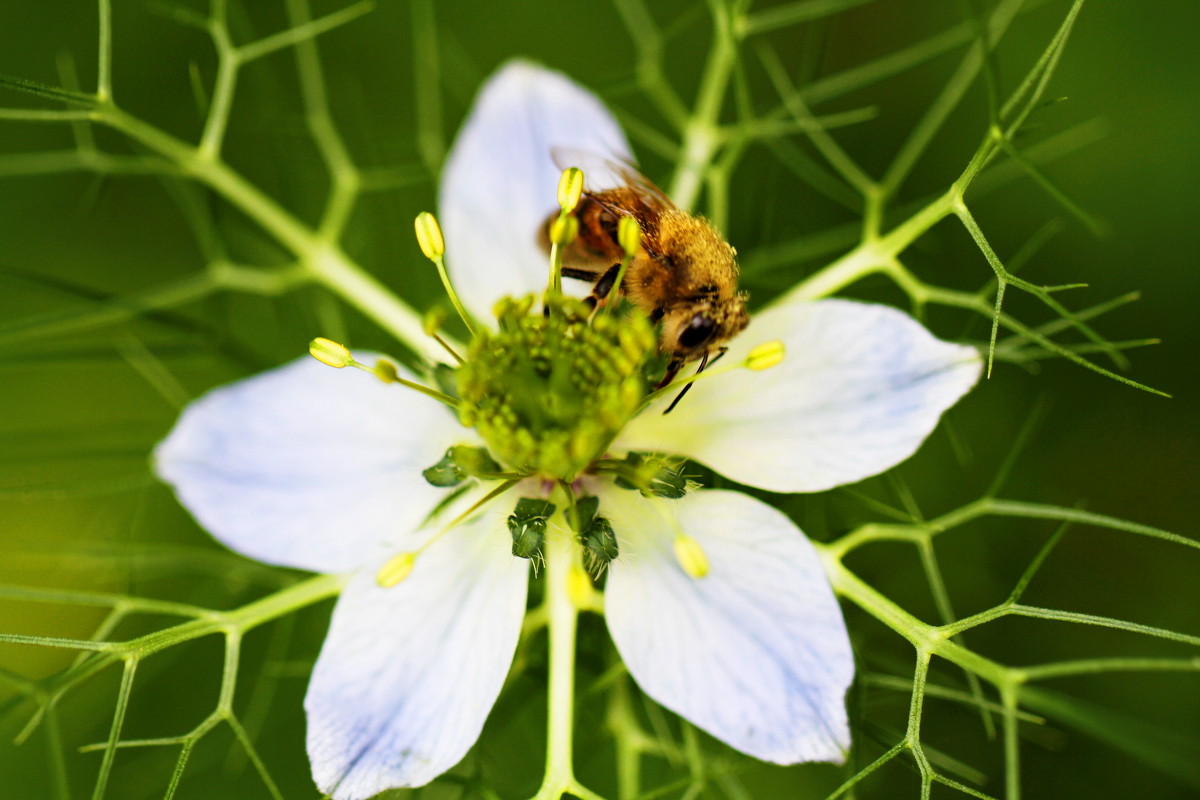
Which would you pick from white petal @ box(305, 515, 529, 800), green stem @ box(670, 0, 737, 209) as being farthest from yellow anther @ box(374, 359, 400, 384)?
green stem @ box(670, 0, 737, 209)

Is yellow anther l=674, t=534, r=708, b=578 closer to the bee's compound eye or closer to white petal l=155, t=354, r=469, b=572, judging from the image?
the bee's compound eye

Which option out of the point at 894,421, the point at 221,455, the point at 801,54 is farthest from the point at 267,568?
the point at 801,54

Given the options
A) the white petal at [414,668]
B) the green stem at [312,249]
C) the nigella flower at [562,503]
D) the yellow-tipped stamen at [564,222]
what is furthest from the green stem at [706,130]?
the white petal at [414,668]

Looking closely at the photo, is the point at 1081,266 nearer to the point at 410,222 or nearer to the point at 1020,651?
the point at 1020,651

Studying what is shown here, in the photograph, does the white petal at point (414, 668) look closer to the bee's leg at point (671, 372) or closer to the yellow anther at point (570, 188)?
the bee's leg at point (671, 372)

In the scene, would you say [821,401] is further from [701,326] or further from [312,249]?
[312,249]

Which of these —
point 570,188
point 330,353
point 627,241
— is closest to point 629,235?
point 627,241
